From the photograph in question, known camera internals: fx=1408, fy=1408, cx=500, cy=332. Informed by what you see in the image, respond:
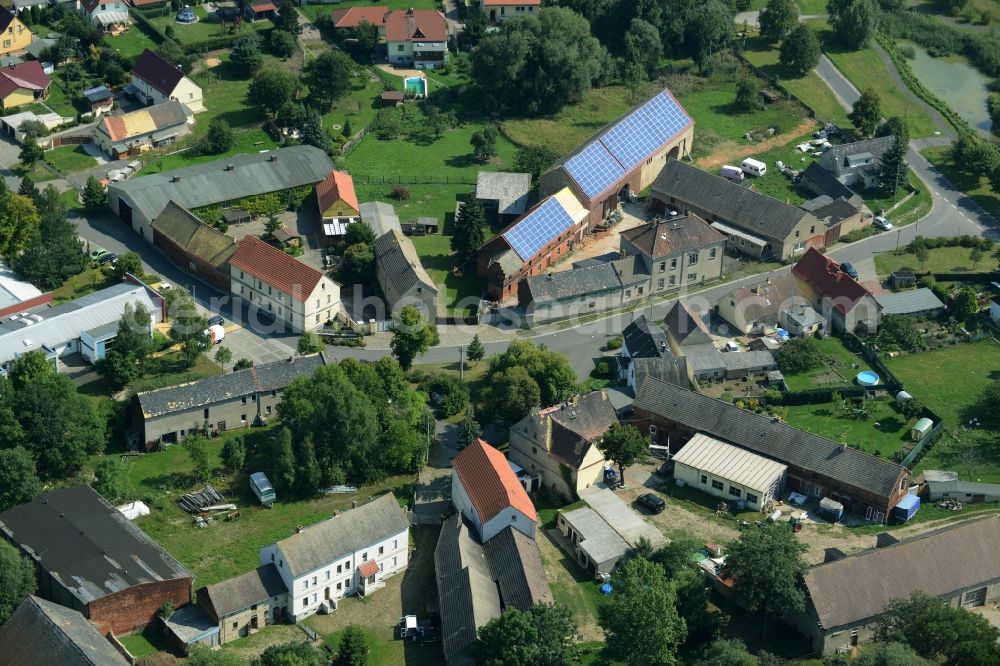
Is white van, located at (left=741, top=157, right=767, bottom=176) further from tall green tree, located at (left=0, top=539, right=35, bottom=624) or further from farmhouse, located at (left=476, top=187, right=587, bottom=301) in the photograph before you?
tall green tree, located at (left=0, top=539, right=35, bottom=624)

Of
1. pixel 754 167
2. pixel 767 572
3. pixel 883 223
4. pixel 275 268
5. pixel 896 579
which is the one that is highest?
pixel 767 572

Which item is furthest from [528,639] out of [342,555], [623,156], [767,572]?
[623,156]

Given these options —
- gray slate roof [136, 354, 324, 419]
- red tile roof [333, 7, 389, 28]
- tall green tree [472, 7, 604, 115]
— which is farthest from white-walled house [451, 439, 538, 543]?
red tile roof [333, 7, 389, 28]

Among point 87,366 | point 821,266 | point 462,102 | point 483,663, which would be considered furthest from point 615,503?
point 462,102

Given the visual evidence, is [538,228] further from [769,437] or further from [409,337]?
[769,437]

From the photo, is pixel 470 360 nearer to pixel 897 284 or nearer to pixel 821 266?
pixel 821 266
